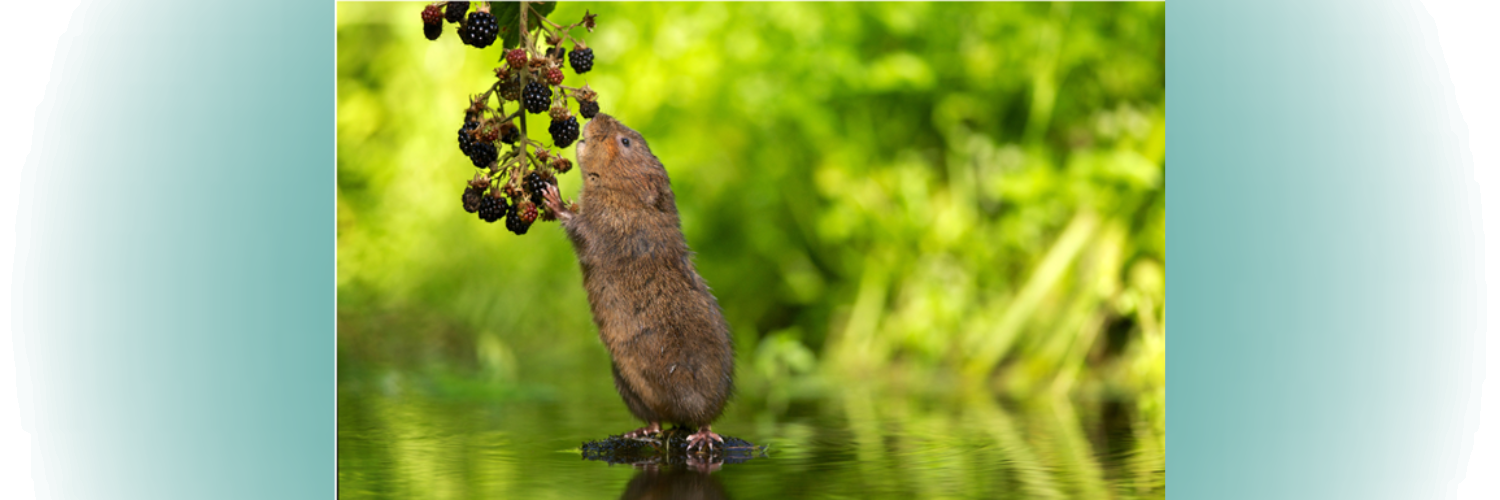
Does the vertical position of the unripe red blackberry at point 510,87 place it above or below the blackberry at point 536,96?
above

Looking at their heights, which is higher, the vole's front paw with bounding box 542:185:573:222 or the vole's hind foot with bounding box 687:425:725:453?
the vole's front paw with bounding box 542:185:573:222

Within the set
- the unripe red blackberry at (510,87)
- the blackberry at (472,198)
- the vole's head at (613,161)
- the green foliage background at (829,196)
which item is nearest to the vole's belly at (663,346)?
the vole's head at (613,161)

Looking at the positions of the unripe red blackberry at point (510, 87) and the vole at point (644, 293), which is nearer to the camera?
the unripe red blackberry at point (510, 87)

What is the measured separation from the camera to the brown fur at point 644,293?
2660mm

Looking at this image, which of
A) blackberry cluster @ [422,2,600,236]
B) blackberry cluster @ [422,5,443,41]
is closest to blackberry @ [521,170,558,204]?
blackberry cluster @ [422,2,600,236]

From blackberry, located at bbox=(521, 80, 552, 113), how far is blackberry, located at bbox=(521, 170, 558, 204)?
152 millimetres

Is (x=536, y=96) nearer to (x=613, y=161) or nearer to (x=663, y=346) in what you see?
(x=613, y=161)

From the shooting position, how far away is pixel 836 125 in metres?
4.88

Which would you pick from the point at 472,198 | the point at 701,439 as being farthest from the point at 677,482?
the point at 472,198

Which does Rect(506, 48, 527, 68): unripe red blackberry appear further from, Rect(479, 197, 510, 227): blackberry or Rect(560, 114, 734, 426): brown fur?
Rect(560, 114, 734, 426): brown fur

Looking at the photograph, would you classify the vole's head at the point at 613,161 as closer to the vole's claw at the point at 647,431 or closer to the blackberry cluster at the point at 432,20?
the blackberry cluster at the point at 432,20

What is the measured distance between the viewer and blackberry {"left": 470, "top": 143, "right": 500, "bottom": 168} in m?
2.50

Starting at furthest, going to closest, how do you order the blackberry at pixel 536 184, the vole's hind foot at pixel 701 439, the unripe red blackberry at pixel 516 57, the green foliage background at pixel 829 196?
the green foliage background at pixel 829 196 → the vole's hind foot at pixel 701 439 → the blackberry at pixel 536 184 → the unripe red blackberry at pixel 516 57
